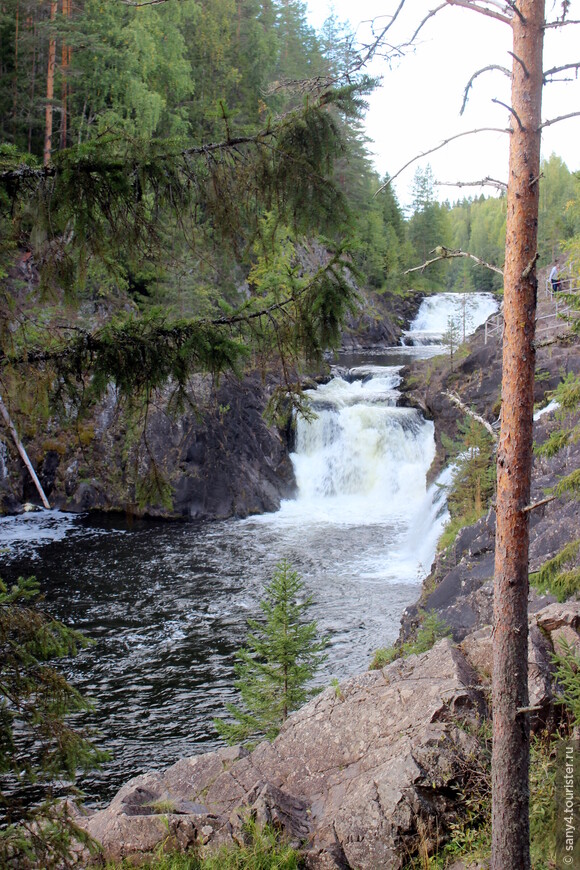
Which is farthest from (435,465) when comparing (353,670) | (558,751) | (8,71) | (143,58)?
(8,71)

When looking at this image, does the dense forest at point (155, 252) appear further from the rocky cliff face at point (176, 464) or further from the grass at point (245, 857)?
the rocky cliff face at point (176, 464)

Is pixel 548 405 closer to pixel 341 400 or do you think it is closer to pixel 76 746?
pixel 341 400

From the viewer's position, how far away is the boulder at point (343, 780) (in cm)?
529

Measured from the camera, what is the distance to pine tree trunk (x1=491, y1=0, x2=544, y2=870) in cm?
409

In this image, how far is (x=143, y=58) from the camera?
28.7 meters

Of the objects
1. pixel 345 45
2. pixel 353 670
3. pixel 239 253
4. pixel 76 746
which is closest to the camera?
pixel 76 746

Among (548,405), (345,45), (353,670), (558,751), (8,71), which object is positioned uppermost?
(8,71)

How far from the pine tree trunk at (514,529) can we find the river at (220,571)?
20.2ft

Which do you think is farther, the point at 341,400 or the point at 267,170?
the point at 341,400

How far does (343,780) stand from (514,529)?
3134mm

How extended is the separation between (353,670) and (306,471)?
1164 centimetres

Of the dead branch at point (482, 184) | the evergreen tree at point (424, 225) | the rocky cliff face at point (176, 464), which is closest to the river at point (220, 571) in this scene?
the rocky cliff face at point (176, 464)

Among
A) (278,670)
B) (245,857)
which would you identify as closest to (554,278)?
(278,670)

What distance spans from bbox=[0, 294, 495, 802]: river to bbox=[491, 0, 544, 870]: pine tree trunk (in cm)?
617
